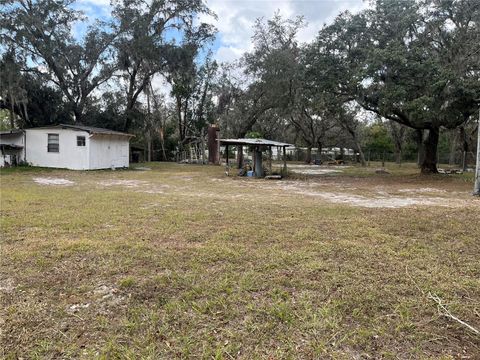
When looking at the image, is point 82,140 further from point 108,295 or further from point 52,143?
point 108,295

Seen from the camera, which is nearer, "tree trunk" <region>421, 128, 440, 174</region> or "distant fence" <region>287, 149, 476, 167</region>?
"tree trunk" <region>421, 128, 440, 174</region>

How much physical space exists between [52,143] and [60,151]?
1.85 feet

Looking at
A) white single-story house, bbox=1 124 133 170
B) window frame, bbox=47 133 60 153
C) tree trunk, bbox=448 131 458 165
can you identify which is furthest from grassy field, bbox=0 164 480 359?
tree trunk, bbox=448 131 458 165

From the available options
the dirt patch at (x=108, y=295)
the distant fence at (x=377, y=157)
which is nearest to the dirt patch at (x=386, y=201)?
the dirt patch at (x=108, y=295)

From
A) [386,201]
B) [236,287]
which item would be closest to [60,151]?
[386,201]

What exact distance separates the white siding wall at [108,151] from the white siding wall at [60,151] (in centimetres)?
45

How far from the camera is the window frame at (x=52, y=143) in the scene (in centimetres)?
1698

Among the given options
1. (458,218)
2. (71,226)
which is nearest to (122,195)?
(71,226)

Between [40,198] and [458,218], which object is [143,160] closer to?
[40,198]

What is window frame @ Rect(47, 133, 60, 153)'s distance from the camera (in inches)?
669

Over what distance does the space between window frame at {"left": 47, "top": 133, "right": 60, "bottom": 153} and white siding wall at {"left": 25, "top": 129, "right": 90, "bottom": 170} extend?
10cm

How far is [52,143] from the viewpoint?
55.9 feet

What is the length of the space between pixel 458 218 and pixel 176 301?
4.99 metres

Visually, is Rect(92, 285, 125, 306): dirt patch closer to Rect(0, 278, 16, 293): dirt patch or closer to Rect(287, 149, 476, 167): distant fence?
Rect(0, 278, 16, 293): dirt patch
